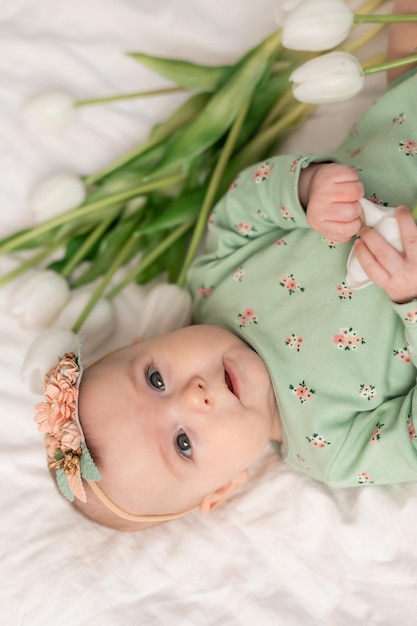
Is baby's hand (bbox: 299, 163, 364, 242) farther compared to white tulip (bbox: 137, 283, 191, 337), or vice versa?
white tulip (bbox: 137, 283, 191, 337)

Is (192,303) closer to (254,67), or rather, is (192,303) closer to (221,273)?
(221,273)

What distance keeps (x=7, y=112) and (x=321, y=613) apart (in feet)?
3.37

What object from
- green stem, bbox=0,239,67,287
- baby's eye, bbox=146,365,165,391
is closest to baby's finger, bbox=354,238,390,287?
baby's eye, bbox=146,365,165,391

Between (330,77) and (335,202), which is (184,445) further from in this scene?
(330,77)

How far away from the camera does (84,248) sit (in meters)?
1.33

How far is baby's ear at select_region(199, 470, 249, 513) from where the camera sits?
3.88 feet

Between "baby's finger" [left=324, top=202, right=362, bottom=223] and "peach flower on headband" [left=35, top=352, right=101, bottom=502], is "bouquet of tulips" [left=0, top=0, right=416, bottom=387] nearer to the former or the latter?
"peach flower on headband" [left=35, top=352, right=101, bottom=502]

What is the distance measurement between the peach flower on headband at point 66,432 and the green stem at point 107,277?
14cm

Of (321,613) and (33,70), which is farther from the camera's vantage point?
(33,70)

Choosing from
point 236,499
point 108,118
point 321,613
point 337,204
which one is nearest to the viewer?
point 337,204

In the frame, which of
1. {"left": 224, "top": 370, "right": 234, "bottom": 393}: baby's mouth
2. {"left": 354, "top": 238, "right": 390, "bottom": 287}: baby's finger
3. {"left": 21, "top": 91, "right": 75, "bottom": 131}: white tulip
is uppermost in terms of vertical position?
{"left": 21, "top": 91, "right": 75, "bottom": 131}: white tulip

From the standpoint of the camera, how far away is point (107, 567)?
117 centimetres

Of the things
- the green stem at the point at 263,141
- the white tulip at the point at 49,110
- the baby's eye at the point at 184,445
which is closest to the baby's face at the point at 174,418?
the baby's eye at the point at 184,445

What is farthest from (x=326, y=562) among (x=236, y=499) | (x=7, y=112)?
(x=7, y=112)
